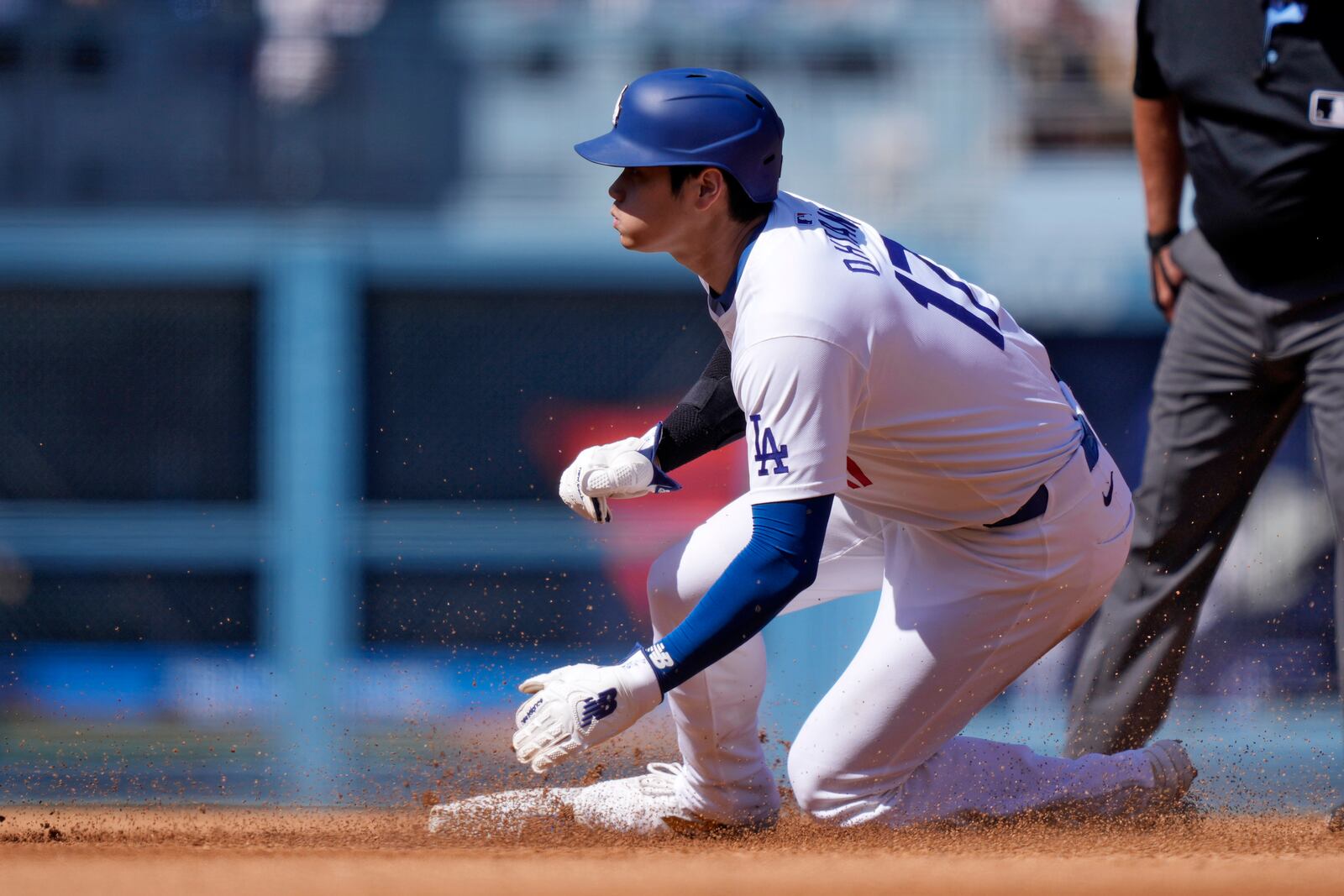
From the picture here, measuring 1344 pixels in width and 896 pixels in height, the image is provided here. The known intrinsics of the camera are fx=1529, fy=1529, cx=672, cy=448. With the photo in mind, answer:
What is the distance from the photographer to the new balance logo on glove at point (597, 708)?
2.52 m

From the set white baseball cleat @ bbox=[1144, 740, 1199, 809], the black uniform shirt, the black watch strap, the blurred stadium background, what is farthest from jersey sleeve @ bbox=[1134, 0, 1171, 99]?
the blurred stadium background

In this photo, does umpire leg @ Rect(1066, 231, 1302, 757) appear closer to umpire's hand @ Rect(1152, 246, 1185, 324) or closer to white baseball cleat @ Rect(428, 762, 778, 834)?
umpire's hand @ Rect(1152, 246, 1185, 324)

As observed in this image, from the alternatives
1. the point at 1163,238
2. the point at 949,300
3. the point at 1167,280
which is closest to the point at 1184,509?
the point at 1167,280

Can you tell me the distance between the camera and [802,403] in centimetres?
250

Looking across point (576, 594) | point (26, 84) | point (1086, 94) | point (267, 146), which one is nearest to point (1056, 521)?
point (576, 594)

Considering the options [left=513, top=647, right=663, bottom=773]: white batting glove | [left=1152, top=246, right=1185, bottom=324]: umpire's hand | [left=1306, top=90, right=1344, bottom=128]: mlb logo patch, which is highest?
[left=1306, top=90, right=1344, bottom=128]: mlb logo patch

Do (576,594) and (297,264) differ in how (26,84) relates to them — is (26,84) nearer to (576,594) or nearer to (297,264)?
(297,264)

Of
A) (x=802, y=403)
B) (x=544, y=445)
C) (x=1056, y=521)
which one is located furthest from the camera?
(x=544, y=445)

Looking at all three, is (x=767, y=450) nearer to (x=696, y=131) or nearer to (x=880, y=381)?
(x=880, y=381)

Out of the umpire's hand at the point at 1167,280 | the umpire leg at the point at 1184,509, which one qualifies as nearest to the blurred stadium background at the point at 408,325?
the umpire leg at the point at 1184,509

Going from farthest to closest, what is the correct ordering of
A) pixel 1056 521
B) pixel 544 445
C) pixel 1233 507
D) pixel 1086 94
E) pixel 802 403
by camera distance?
pixel 1086 94 → pixel 544 445 → pixel 1233 507 → pixel 1056 521 → pixel 802 403

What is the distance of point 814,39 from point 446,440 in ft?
8.77

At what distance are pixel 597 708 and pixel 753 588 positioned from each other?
33 cm

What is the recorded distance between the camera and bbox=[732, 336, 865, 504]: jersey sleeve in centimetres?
250
